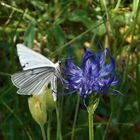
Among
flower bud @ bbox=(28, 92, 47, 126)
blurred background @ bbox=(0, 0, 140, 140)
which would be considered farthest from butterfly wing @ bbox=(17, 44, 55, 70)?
blurred background @ bbox=(0, 0, 140, 140)

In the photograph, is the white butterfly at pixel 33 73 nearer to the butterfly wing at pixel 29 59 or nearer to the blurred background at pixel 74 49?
the butterfly wing at pixel 29 59

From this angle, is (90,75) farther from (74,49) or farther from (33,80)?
(74,49)

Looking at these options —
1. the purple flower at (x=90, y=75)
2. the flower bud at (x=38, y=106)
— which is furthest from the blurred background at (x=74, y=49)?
the purple flower at (x=90, y=75)

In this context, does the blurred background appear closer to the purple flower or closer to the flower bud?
the flower bud

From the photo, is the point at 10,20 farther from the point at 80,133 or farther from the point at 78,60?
the point at 80,133

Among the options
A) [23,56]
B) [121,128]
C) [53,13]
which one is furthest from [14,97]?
[53,13]

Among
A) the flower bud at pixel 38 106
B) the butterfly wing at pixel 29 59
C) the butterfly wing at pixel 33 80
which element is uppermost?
the butterfly wing at pixel 29 59

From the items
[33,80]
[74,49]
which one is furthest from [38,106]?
[74,49]
